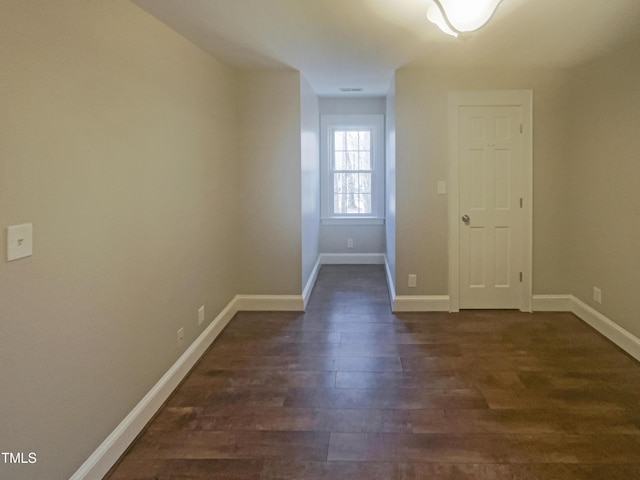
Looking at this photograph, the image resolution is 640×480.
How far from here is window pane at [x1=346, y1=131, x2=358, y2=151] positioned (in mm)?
6371

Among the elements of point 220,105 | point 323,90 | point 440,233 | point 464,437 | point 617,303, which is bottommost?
point 464,437

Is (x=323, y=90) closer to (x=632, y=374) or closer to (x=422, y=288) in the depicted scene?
(x=422, y=288)

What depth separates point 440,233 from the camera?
411cm

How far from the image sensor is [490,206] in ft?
13.4

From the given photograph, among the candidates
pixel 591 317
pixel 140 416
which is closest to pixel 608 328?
pixel 591 317

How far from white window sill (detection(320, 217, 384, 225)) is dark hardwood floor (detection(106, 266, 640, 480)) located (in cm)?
274

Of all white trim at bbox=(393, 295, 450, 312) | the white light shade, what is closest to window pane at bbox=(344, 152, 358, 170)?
white trim at bbox=(393, 295, 450, 312)

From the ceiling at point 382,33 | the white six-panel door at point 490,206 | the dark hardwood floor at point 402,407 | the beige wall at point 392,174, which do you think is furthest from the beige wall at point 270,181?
the white six-panel door at point 490,206

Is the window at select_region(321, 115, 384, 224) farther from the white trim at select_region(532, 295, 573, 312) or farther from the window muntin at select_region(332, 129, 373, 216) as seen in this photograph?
the white trim at select_region(532, 295, 573, 312)

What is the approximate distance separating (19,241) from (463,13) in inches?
88.7

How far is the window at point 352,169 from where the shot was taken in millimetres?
6270

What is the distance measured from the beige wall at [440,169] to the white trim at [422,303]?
5 centimetres

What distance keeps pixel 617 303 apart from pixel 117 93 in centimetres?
383

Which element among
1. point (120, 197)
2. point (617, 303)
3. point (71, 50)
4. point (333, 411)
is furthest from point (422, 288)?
point (71, 50)
